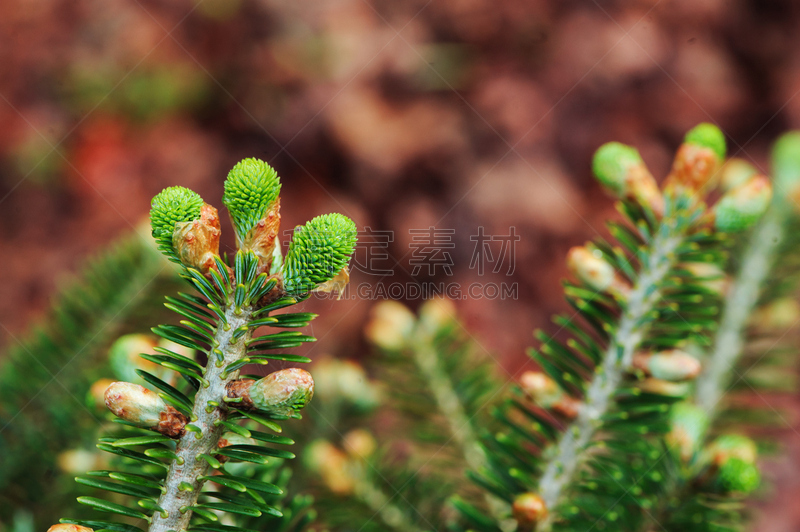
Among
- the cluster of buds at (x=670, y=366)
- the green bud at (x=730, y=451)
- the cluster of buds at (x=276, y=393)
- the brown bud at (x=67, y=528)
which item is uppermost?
the cluster of buds at (x=670, y=366)

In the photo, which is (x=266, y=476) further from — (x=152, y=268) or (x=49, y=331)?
(x=49, y=331)

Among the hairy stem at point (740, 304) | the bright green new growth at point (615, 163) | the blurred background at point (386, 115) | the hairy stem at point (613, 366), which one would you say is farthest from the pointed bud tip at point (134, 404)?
the blurred background at point (386, 115)

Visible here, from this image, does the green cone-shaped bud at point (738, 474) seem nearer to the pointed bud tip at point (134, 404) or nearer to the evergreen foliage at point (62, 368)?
the pointed bud tip at point (134, 404)

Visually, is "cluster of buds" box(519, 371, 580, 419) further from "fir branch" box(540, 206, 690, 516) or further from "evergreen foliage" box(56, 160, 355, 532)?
"evergreen foliage" box(56, 160, 355, 532)

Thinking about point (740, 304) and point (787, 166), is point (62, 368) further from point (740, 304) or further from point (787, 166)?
point (787, 166)

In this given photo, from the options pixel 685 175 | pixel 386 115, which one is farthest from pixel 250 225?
pixel 386 115
